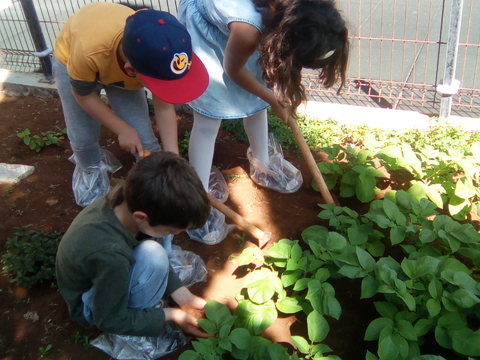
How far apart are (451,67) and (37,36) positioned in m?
3.23

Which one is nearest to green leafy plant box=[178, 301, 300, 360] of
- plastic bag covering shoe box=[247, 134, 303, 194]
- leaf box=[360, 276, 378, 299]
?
leaf box=[360, 276, 378, 299]

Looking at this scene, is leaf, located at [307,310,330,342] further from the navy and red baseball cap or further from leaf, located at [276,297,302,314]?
the navy and red baseball cap

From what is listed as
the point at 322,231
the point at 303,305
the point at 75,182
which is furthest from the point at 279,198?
the point at 75,182

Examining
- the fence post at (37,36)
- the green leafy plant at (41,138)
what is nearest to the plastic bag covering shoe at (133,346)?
the green leafy plant at (41,138)

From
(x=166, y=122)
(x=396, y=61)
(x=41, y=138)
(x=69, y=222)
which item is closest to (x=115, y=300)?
(x=166, y=122)

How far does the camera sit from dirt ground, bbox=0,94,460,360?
2.03 m

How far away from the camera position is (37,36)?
3926 millimetres

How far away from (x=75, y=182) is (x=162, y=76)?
1299mm

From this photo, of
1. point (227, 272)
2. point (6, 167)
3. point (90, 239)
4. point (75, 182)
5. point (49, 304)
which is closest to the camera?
point (90, 239)

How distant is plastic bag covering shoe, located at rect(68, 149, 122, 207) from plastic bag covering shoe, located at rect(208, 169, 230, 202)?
2.04 feet

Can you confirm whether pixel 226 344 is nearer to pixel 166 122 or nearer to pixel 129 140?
pixel 129 140

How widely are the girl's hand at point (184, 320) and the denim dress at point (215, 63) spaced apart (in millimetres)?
966

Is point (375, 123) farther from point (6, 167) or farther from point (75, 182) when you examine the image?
point (6, 167)

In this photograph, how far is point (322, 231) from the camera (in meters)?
2.24
